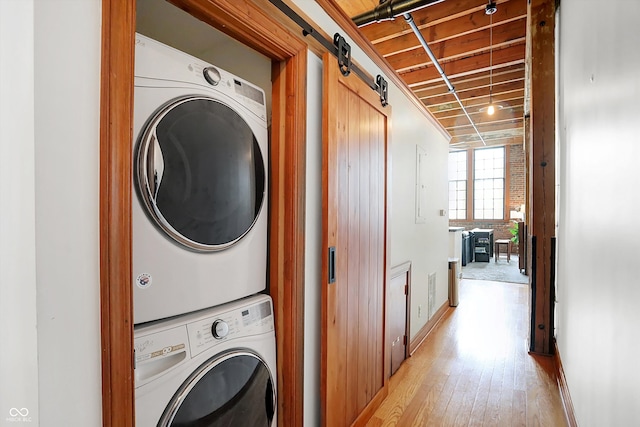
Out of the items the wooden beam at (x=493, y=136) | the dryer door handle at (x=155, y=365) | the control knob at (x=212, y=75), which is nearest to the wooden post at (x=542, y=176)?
the control knob at (x=212, y=75)

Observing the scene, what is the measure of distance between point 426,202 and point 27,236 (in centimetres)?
348

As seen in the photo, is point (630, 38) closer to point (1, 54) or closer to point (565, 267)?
point (1, 54)

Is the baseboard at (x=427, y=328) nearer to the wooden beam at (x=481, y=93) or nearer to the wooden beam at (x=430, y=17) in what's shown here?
the wooden beam at (x=430, y=17)

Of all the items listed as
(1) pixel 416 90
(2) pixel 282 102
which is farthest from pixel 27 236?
(1) pixel 416 90

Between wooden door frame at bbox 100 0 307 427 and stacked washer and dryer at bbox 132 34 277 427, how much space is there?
0.08m

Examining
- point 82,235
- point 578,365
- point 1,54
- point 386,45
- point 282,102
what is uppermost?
point 386,45

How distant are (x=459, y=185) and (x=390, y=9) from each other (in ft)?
31.2

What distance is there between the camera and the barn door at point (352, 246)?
5.21ft

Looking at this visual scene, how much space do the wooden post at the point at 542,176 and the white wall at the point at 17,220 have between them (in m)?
3.56

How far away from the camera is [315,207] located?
1.62 metres

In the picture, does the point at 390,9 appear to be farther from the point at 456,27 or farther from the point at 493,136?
the point at 493,136

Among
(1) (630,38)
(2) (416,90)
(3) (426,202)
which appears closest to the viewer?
(1) (630,38)

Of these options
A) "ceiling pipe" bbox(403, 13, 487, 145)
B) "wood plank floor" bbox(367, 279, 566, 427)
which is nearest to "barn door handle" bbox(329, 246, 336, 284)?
"wood plank floor" bbox(367, 279, 566, 427)

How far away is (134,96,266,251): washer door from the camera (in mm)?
985
